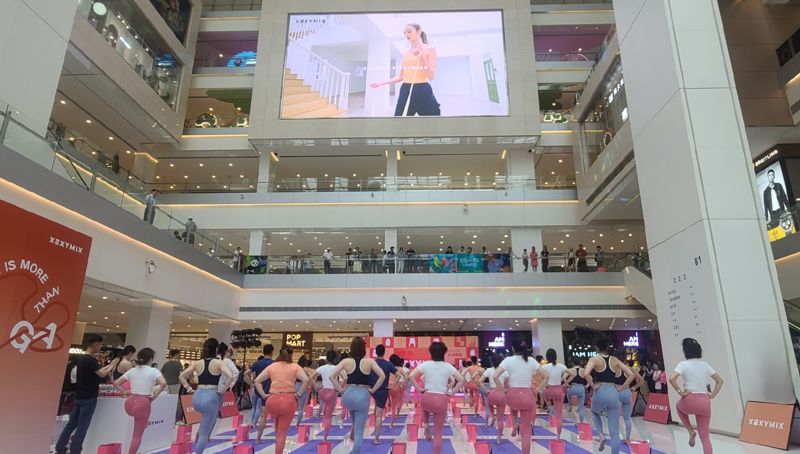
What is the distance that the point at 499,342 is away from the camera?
85.9 ft

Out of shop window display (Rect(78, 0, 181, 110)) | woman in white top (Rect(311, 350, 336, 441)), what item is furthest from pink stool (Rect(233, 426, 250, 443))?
shop window display (Rect(78, 0, 181, 110))

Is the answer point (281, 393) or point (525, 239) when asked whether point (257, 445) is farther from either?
point (525, 239)

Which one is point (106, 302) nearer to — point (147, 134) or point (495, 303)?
point (147, 134)

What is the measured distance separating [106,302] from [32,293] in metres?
10.9

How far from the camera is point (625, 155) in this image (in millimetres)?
17297

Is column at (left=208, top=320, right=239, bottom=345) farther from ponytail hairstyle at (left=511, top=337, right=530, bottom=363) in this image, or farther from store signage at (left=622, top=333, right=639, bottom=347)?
store signage at (left=622, top=333, right=639, bottom=347)

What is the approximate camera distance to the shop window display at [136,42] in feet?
62.8

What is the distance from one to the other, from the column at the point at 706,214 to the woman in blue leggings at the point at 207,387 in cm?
Result: 867

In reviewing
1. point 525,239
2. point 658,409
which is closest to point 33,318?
point 658,409

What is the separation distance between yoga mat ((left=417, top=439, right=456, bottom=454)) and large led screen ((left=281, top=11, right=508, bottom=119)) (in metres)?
19.3

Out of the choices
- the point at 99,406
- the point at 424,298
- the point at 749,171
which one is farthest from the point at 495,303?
the point at 99,406

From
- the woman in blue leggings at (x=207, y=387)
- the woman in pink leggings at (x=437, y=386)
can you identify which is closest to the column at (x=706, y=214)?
the woman in pink leggings at (x=437, y=386)

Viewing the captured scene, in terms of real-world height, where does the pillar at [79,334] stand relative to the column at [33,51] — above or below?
below

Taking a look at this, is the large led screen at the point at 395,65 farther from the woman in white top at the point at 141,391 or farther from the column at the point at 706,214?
the woman in white top at the point at 141,391
